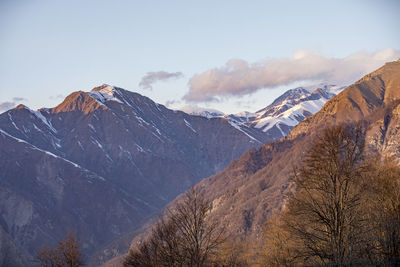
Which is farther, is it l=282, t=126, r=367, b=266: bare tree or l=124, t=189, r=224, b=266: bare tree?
l=124, t=189, r=224, b=266: bare tree

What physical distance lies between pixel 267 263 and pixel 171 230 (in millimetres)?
18592

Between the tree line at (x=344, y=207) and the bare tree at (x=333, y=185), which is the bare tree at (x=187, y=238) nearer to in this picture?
the tree line at (x=344, y=207)

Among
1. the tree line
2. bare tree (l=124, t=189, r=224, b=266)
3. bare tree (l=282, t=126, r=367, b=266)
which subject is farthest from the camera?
bare tree (l=124, t=189, r=224, b=266)

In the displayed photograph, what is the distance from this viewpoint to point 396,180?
34281mm

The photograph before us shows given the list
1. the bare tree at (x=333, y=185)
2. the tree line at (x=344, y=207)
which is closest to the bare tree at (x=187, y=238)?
the tree line at (x=344, y=207)

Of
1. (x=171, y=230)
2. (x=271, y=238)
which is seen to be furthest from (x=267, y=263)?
(x=171, y=230)

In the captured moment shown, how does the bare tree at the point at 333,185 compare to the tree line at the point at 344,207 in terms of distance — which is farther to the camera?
→ the bare tree at the point at 333,185

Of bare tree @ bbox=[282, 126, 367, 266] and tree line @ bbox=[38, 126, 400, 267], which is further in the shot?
bare tree @ bbox=[282, 126, 367, 266]

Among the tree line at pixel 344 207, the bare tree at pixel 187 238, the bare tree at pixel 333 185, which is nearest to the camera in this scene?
the tree line at pixel 344 207

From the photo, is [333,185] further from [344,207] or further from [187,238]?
[187,238]

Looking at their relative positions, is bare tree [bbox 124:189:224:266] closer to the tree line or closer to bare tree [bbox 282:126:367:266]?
the tree line

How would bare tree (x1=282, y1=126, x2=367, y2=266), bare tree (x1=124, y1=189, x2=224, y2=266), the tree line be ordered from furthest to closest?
1. bare tree (x1=124, y1=189, x2=224, y2=266)
2. bare tree (x1=282, y1=126, x2=367, y2=266)
3. the tree line

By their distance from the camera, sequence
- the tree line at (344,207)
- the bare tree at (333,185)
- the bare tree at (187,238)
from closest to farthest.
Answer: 1. the tree line at (344,207)
2. the bare tree at (333,185)
3. the bare tree at (187,238)

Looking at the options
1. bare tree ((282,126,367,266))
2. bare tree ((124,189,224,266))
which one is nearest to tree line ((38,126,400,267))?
bare tree ((282,126,367,266))
